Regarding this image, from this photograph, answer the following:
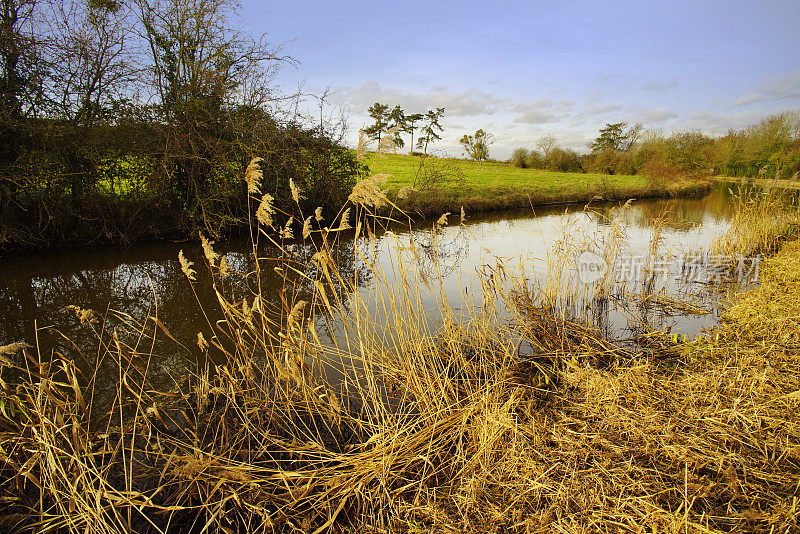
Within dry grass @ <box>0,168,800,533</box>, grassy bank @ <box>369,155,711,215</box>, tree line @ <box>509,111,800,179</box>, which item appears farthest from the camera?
tree line @ <box>509,111,800,179</box>

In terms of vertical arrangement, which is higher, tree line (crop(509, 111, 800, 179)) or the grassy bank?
tree line (crop(509, 111, 800, 179))

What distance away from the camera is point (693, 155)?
29.1 meters

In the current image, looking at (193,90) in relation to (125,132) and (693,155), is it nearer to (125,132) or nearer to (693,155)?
(125,132)

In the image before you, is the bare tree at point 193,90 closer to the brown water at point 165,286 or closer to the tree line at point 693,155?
the brown water at point 165,286

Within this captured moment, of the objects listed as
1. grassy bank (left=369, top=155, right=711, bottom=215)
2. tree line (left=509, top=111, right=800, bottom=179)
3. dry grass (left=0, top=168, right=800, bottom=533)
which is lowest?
dry grass (left=0, top=168, right=800, bottom=533)

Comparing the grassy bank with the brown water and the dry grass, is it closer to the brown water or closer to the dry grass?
the brown water

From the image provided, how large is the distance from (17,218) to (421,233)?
10.1 m

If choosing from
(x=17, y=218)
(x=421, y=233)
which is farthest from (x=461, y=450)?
(x=17, y=218)

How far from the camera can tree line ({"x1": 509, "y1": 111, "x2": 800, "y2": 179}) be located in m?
28.3

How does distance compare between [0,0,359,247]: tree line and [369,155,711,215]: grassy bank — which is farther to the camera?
[369,155,711,215]: grassy bank

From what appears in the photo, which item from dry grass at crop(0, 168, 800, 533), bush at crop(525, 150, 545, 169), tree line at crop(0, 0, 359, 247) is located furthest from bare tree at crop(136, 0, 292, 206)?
bush at crop(525, 150, 545, 169)

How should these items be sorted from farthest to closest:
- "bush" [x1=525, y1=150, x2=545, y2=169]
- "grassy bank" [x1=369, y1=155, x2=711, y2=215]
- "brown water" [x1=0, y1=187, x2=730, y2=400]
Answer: "bush" [x1=525, y1=150, x2=545, y2=169] → "grassy bank" [x1=369, y1=155, x2=711, y2=215] → "brown water" [x1=0, y1=187, x2=730, y2=400]

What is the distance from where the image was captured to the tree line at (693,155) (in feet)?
93.0

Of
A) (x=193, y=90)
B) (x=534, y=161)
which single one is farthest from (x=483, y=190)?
(x=534, y=161)
